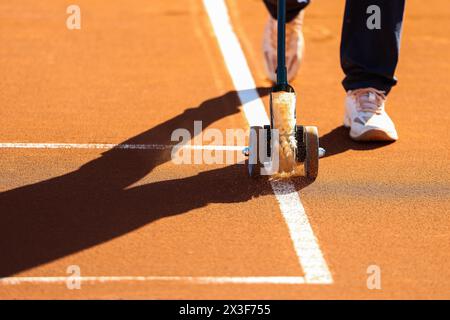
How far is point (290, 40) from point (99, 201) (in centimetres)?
229

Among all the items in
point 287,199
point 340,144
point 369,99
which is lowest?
point 287,199

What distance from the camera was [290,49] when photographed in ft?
21.4

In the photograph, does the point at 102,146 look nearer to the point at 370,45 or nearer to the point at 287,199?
Result: the point at 287,199

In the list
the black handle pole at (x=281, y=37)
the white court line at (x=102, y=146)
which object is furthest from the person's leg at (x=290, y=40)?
the black handle pole at (x=281, y=37)

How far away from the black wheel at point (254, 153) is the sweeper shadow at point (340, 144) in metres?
0.65

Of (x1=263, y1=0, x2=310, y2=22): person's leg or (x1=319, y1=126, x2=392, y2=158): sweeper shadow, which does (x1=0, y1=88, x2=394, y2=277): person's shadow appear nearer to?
(x1=319, y1=126, x2=392, y2=158): sweeper shadow

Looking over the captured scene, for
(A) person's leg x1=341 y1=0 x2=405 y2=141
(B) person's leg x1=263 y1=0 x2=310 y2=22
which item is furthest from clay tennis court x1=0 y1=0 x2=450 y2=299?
(B) person's leg x1=263 y1=0 x2=310 y2=22

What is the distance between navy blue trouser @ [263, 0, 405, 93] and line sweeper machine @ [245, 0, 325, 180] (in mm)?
856

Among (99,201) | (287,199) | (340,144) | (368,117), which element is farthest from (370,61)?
(99,201)

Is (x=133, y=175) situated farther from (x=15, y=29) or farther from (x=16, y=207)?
(x=15, y=29)

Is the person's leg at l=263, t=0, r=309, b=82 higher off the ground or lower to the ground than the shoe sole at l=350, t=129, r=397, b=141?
higher

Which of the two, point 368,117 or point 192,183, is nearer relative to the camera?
point 192,183

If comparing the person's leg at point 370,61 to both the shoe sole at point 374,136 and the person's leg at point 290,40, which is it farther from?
the person's leg at point 290,40

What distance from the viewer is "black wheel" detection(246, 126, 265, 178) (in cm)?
477
